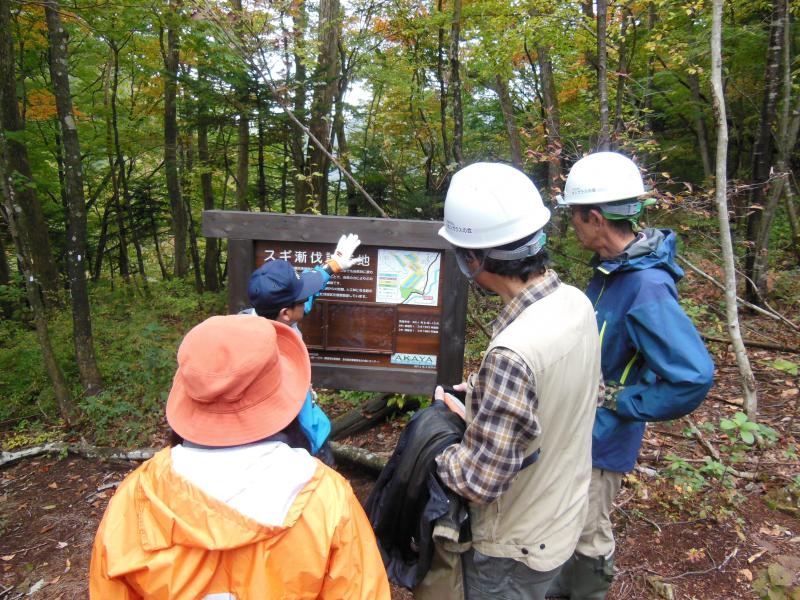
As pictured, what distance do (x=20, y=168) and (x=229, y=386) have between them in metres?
10.2

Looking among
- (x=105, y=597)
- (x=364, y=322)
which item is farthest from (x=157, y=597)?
(x=364, y=322)

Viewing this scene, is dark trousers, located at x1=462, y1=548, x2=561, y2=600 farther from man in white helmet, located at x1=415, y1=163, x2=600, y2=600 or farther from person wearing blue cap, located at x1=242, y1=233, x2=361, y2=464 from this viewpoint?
person wearing blue cap, located at x1=242, y1=233, x2=361, y2=464

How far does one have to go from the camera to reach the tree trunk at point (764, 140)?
5.87 metres

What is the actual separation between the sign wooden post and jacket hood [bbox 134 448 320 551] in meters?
2.07

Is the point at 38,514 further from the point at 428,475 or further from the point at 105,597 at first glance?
the point at 428,475

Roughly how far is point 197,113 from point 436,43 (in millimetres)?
5475

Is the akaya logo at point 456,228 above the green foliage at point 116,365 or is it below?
above

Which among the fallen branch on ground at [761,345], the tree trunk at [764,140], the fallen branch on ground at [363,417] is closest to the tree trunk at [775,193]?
the tree trunk at [764,140]

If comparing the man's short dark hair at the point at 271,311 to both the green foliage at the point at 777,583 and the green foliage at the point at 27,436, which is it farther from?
the green foliage at the point at 27,436

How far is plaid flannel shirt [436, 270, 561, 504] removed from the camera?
1440 mm

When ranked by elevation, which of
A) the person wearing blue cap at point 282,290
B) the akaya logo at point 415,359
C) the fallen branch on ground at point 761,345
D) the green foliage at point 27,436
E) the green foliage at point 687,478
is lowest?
the green foliage at point 27,436

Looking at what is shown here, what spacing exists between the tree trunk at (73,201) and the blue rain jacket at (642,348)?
18.5 ft

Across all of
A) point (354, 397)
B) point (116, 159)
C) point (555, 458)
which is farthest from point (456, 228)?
point (116, 159)

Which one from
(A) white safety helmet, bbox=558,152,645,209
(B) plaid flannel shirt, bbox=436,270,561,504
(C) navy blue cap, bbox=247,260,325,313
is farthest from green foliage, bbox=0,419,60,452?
(A) white safety helmet, bbox=558,152,645,209
